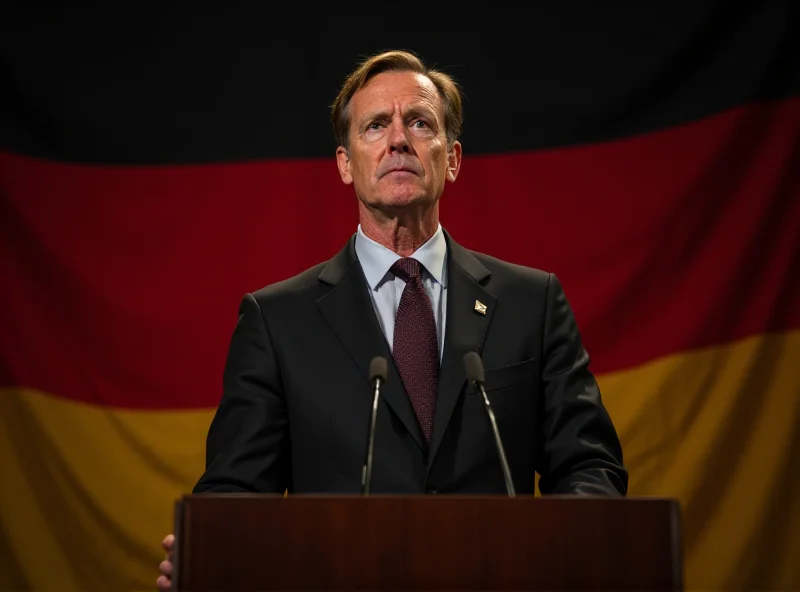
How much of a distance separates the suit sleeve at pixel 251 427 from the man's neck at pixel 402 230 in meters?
0.34

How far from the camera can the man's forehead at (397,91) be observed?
206 centimetres

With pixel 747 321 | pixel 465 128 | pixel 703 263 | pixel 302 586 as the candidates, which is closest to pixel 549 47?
pixel 465 128

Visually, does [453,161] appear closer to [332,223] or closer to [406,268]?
[406,268]

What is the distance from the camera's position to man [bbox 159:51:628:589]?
5.57 feet

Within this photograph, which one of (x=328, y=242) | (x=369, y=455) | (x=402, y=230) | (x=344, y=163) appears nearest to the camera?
(x=369, y=455)

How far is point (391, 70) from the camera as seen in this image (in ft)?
6.90

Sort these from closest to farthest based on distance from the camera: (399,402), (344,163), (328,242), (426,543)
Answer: (426,543) < (399,402) < (344,163) < (328,242)

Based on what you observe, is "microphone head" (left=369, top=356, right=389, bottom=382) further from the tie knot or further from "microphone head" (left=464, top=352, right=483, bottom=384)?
the tie knot

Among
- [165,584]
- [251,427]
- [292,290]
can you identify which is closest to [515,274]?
[292,290]

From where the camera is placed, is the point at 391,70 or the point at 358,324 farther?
the point at 391,70

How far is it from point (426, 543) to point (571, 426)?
73cm

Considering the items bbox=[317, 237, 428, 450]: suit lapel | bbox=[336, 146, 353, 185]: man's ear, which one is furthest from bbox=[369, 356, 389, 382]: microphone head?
bbox=[336, 146, 353, 185]: man's ear

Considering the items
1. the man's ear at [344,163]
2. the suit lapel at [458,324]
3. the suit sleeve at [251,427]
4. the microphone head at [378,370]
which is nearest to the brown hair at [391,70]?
the man's ear at [344,163]

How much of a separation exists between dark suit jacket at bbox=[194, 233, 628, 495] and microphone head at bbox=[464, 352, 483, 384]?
0.24 m
